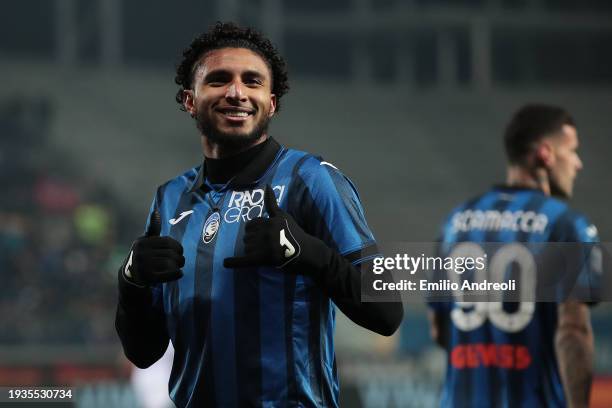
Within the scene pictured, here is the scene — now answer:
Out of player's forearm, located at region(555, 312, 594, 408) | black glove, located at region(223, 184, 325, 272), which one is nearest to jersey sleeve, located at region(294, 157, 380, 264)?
black glove, located at region(223, 184, 325, 272)

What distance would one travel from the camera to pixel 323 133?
18938 millimetres

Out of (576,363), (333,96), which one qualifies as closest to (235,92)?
(576,363)

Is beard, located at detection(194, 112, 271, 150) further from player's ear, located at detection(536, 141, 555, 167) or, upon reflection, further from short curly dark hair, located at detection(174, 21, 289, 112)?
player's ear, located at detection(536, 141, 555, 167)

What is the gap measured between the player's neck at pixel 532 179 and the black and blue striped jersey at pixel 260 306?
1833mm

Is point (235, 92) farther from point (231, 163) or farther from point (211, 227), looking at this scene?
point (211, 227)

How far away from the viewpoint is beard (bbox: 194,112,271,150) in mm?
2553

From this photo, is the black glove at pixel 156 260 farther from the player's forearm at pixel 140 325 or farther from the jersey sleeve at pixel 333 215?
the jersey sleeve at pixel 333 215

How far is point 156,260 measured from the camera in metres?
2.40

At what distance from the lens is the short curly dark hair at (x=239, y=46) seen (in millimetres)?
2644

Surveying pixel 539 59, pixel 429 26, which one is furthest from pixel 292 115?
pixel 539 59

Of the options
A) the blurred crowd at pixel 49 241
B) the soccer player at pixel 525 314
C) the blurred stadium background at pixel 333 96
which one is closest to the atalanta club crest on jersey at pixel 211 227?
the soccer player at pixel 525 314

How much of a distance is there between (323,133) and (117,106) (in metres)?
3.58

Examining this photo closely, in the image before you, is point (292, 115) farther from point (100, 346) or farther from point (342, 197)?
point (342, 197)

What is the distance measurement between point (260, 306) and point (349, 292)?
0.66 ft
